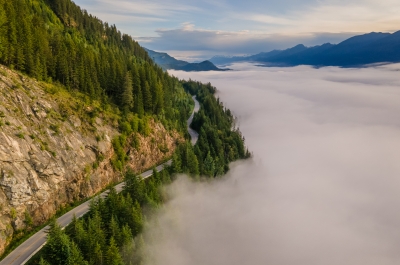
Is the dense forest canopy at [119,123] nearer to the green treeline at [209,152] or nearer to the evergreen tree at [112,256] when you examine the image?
the evergreen tree at [112,256]

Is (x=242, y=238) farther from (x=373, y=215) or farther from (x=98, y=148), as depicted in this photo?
(x=373, y=215)

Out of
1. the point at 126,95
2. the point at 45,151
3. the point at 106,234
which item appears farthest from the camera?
the point at 126,95

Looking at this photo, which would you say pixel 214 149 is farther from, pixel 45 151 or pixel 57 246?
pixel 57 246

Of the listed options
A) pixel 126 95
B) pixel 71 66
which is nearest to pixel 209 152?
pixel 126 95

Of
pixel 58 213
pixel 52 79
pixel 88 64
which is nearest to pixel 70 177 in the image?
pixel 58 213

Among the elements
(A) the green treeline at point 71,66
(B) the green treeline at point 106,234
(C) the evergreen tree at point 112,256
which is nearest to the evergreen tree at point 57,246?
(B) the green treeline at point 106,234
